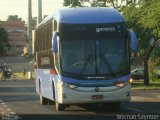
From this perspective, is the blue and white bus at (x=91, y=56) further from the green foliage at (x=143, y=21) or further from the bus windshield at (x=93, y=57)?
the green foliage at (x=143, y=21)

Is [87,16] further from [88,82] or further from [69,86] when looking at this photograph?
[69,86]

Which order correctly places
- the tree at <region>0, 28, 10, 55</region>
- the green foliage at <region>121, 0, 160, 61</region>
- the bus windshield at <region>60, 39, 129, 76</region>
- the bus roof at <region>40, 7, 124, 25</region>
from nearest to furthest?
the bus windshield at <region>60, 39, 129, 76</region>, the bus roof at <region>40, 7, 124, 25</region>, the green foliage at <region>121, 0, 160, 61</region>, the tree at <region>0, 28, 10, 55</region>

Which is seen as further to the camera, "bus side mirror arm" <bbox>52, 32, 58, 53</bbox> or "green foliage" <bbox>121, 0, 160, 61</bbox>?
"green foliage" <bbox>121, 0, 160, 61</bbox>

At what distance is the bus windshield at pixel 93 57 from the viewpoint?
20.4 meters

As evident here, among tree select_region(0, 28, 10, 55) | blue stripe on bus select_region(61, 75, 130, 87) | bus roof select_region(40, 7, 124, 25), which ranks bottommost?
tree select_region(0, 28, 10, 55)

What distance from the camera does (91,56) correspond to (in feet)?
67.2

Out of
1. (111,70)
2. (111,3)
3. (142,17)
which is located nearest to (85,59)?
(111,70)

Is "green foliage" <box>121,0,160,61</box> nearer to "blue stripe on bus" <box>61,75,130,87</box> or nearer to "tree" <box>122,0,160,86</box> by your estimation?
"tree" <box>122,0,160,86</box>

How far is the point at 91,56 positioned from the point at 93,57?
0.07m

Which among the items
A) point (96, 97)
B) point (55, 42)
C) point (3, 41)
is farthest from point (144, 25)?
point (3, 41)

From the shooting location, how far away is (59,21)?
Answer: 20828mm

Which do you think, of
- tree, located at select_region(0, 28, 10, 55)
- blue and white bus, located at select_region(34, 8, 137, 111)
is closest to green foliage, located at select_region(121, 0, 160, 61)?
blue and white bus, located at select_region(34, 8, 137, 111)

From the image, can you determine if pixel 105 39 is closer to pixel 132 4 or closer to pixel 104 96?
pixel 104 96

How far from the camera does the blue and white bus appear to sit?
20156 mm
